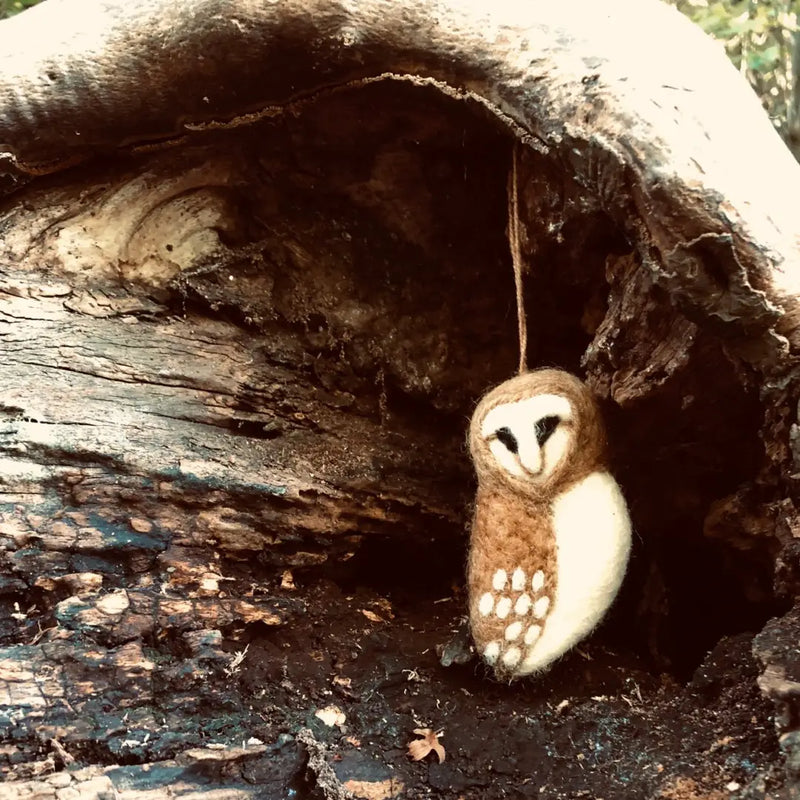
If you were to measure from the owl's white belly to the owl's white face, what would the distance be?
0.21 feet

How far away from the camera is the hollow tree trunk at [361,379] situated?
96 cm

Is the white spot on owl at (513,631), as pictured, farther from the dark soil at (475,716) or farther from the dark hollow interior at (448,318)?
the dark hollow interior at (448,318)

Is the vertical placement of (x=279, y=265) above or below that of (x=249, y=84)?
below

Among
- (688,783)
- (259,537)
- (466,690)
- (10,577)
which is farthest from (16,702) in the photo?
(688,783)

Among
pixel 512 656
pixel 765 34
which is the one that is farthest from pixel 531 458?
pixel 765 34

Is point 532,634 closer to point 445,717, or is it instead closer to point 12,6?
point 445,717

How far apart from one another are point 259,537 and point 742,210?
868 mm

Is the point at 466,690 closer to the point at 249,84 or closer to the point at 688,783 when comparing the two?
the point at 688,783

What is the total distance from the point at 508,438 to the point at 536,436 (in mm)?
45

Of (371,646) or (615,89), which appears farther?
(371,646)

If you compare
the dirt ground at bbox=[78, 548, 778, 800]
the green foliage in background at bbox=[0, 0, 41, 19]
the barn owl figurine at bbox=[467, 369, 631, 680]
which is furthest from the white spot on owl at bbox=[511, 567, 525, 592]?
the green foliage in background at bbox=[0, 0, 41, 19]

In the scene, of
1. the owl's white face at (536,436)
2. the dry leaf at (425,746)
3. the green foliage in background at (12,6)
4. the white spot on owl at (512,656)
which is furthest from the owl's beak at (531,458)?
the green foliage in background at (12,6)

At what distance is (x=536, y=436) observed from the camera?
114cm

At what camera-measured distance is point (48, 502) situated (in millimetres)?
1148
